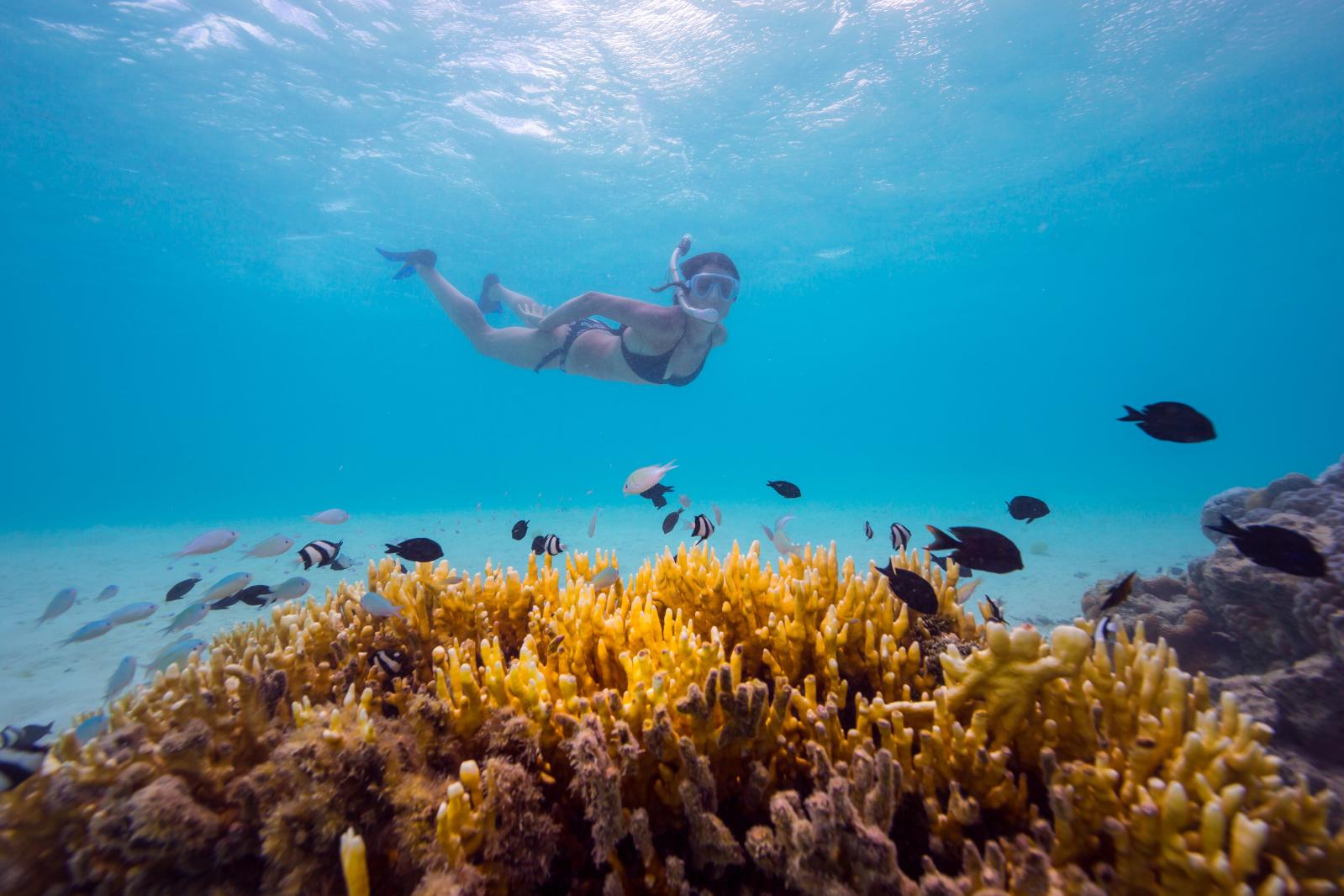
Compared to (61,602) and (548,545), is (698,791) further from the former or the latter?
(61,602)

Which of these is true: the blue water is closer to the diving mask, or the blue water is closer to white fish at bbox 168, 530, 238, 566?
the diving mask

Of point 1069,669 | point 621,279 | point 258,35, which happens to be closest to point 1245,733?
point 1069,669

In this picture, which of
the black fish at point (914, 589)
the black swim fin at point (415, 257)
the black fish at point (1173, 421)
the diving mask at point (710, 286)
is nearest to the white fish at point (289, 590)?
the black fish at point (914, 589)

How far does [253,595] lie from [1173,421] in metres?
8.09

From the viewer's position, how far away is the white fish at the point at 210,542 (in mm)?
5648

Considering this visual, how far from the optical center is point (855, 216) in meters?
34.8

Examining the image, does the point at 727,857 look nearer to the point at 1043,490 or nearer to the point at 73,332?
the point at 1043,490

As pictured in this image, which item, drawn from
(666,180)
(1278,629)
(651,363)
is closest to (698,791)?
(1278,629)

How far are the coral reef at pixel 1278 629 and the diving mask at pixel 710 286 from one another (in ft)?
23.5

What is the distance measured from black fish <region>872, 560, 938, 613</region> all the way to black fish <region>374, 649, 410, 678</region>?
9.56 ft

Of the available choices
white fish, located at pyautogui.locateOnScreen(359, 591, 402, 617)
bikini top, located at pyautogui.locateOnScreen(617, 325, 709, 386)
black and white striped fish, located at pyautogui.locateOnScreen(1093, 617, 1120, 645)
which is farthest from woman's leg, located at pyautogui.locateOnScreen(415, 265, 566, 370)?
black and white striped fish, located at pyautogui.locateOnScreen(1093, 617, 1120, 645)

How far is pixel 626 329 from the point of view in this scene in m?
11.1

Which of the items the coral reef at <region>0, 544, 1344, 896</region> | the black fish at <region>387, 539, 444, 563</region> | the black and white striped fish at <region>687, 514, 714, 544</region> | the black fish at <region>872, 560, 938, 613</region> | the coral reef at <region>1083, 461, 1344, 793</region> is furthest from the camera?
the black and white striped fish at <region>687, 514, 714, 544</region>

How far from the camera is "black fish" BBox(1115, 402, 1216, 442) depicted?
387 centimetres
